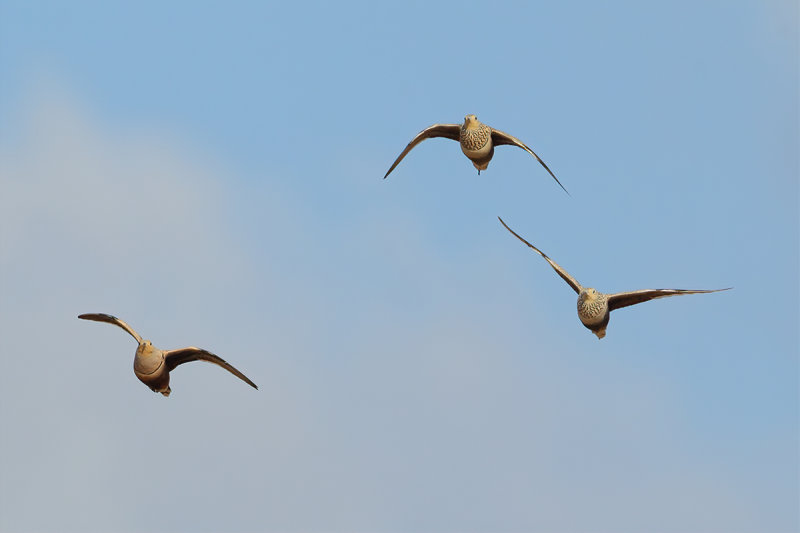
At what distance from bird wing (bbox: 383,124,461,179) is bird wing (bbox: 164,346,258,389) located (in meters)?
10.1

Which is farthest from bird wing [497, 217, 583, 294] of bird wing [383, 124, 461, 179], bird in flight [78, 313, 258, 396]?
bird in flight [78, 313, 258, 396]

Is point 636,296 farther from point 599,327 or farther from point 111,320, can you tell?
point 111,320

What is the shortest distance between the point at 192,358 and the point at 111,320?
3170mm

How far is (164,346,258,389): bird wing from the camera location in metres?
39.1

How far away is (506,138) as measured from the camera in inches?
1699

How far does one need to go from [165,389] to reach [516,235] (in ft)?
40.4

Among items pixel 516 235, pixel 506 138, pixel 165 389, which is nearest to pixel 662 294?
pixel 516 235

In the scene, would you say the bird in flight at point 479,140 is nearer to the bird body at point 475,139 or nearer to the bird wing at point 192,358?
the bird body at point 475,139

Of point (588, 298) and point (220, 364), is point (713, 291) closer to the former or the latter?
point (588, 298)

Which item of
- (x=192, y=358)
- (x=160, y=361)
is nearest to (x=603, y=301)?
(x=192, y=358)

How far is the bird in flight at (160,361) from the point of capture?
128 feet

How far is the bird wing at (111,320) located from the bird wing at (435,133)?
35.7ft

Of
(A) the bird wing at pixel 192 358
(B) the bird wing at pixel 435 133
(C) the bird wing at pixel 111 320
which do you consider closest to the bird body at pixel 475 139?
(B) the bird wing at pixel 435 133

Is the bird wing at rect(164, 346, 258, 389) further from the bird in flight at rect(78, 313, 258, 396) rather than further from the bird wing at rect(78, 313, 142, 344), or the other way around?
the bird wing at rect(78, 313, 142, 344)
